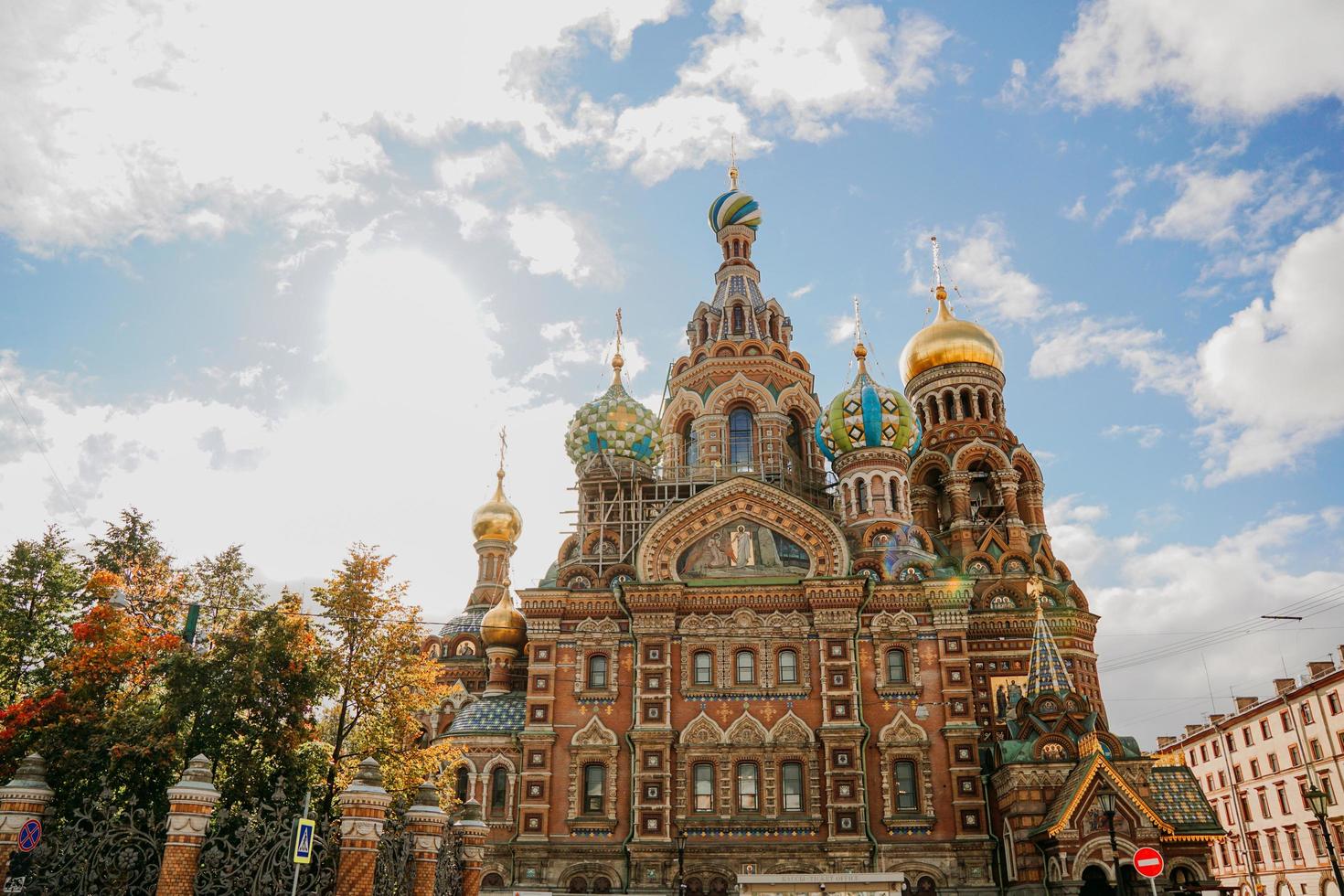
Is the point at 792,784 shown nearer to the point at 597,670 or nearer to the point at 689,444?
→ the point at 597,670

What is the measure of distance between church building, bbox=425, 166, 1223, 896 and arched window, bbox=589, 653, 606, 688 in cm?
9

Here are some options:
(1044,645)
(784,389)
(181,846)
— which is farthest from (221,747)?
(784,389)

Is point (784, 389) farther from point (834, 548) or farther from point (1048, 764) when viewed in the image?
point (1048, 764)

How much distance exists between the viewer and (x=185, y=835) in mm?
13172

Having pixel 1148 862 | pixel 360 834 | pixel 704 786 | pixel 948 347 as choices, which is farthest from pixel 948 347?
pixel 360 834

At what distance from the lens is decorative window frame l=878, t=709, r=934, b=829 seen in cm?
2666

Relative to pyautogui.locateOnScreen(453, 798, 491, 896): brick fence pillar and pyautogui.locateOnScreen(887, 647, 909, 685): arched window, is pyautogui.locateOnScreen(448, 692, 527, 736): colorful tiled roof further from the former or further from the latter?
pyautogui.locateOnScreen(453, 798, 491, 896): brick fence pillar

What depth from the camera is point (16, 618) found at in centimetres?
2170

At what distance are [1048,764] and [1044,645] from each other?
150 inches

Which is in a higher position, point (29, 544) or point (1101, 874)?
point (29, 544)

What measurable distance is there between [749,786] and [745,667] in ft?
10.6

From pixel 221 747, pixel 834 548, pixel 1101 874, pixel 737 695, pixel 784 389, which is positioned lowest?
pixel 1101 874

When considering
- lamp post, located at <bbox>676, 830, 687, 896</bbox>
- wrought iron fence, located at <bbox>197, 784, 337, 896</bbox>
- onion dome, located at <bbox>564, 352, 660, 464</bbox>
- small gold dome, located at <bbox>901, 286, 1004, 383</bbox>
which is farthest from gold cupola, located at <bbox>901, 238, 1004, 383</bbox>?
wrought iron fence, located at <bbox>197, 784, 337, 896</bbox>

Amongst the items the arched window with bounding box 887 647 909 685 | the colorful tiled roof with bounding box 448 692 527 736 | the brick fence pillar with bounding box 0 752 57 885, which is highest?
the arched window with bounding box 887 647 909 685
